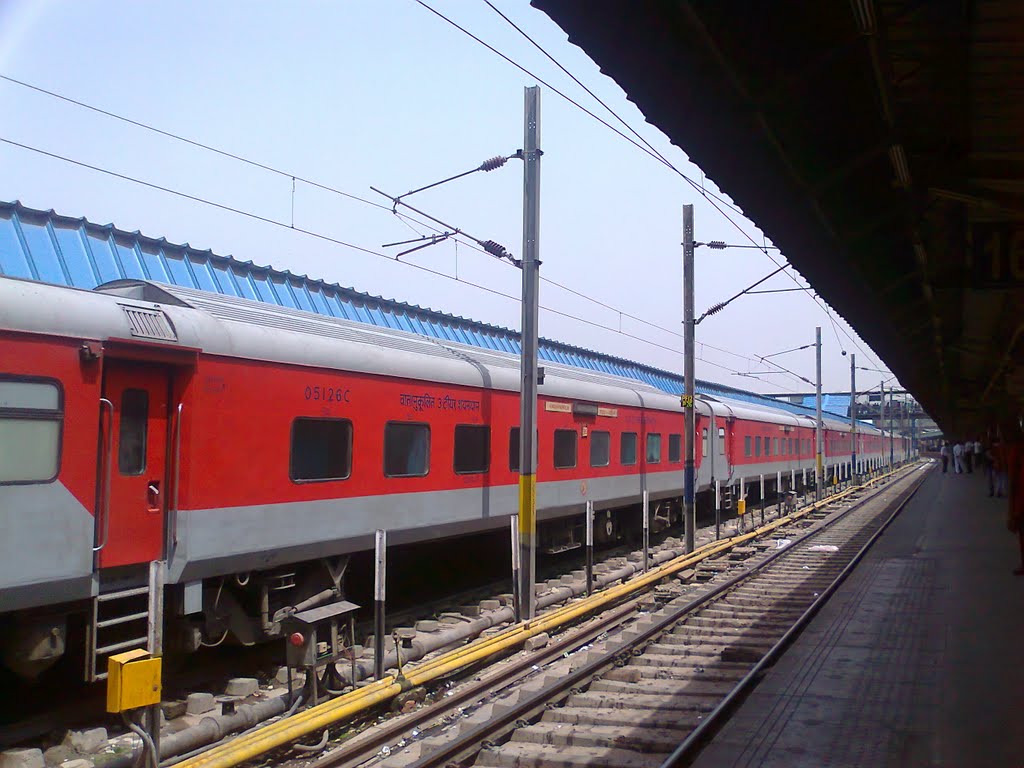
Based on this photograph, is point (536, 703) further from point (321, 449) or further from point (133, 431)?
point (133, 431)

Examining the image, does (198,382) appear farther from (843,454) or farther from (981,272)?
(843,454)

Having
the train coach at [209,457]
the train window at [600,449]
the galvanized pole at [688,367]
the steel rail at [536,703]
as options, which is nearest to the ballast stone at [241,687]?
the train coach at [209,457]

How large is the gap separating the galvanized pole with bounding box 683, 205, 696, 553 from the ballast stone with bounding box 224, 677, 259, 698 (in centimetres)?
1064

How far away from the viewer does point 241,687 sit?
26.1 feet

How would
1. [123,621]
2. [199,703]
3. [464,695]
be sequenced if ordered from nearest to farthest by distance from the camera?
1. [123,621]
2. [199,703]
3. [464,695]

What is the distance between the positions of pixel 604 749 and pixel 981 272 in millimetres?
4589

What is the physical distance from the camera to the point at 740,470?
24.5 meters

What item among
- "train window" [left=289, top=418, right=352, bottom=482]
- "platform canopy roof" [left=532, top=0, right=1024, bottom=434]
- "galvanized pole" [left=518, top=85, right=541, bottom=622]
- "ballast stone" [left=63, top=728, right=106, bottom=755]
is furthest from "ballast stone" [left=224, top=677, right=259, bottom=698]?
"platform canopy roof" [left=532, top=0, right=1024, bottom=434]

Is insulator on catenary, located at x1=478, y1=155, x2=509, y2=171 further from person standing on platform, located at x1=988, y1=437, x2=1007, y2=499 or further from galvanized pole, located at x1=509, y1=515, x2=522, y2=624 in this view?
person standing on platform, located at x1=988, y1=437, x2=1007, y2=499

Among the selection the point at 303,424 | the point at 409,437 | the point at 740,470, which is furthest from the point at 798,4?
the point at 740,470

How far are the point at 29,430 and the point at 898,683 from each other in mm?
7404

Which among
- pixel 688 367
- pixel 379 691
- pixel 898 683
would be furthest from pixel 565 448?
pixel 379 691

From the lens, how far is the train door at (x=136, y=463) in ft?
22.8

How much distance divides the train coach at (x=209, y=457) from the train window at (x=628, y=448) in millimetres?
4168
